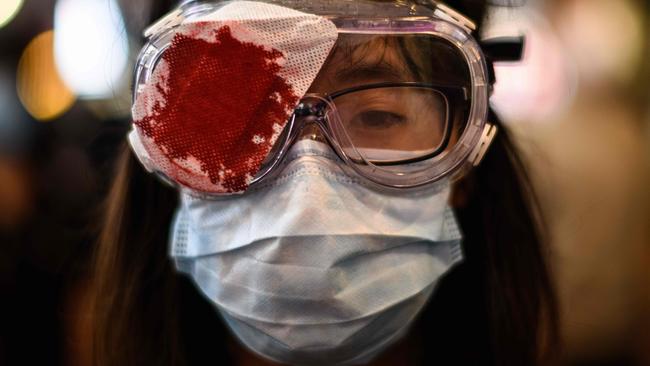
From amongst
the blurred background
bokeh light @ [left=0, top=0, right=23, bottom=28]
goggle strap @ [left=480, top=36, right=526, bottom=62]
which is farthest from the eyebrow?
bokeh light @ [left=0, top=0, right=23, bottom=28]

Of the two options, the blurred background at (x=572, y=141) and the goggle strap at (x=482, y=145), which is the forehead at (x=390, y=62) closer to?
the goggle strap at (x=482, y=145)

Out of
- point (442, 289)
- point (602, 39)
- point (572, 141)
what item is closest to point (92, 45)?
point (442, 289)

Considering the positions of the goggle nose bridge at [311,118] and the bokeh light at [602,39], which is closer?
the goggle nose bridge at [311,118]

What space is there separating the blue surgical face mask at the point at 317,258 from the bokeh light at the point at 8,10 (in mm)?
3315

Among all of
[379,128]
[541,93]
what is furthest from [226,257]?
[541,93]

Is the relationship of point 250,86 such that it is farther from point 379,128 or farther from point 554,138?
point 554,138

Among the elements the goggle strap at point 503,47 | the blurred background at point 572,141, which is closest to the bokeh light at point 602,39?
the blurred background at point 572,141

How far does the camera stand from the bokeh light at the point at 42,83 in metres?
3.77

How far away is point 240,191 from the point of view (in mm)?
1140

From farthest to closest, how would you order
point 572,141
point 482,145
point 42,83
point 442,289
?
point 42,83 → point 572,141 → point 442,289 → point 482,145

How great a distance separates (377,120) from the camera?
3.96 ft

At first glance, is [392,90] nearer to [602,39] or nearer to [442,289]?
[442,289]

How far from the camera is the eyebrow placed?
117 cm

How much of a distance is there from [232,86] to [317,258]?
33 cm
